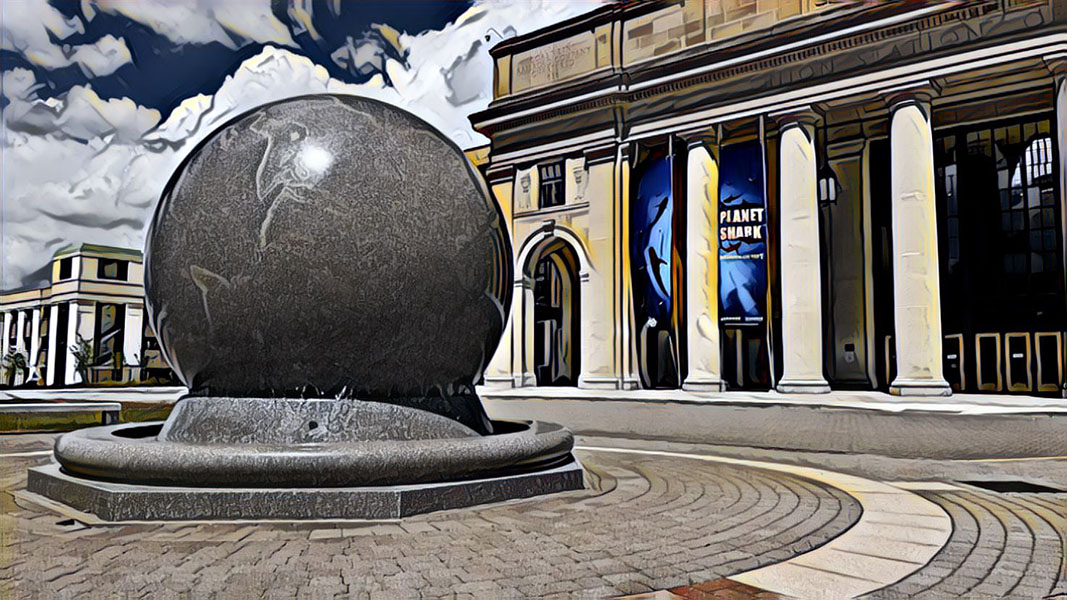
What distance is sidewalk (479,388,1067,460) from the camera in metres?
14.1

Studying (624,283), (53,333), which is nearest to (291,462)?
(624,283)

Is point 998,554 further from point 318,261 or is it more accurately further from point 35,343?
point 35,343

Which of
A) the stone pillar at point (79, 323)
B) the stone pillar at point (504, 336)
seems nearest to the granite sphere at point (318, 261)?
the stone pillar at point (504, 336)

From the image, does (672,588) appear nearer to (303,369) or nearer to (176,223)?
(303,369)

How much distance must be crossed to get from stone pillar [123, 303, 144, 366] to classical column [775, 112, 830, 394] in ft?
211

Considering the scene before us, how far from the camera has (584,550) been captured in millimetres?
5266

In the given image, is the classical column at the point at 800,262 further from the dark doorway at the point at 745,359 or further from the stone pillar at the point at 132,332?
the stone pillar at the point at 132,332

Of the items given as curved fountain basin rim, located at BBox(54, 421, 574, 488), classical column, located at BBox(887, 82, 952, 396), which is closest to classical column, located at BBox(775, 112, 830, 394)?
classical column, located at BBox(887, 82, 952, 396)

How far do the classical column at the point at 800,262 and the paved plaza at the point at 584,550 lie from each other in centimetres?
2619

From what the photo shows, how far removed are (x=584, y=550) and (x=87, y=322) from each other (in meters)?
82.1

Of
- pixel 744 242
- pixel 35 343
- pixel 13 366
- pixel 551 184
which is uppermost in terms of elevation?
pixel 551 184

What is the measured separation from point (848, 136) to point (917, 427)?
78.8ft

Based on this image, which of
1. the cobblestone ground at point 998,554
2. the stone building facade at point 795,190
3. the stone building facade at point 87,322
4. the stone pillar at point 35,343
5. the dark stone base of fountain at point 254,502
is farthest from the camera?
the stone pillar at point 35,343

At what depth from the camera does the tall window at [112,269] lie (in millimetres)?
79756
